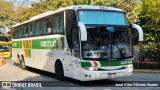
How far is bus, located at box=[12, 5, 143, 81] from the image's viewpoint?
43.2 feet

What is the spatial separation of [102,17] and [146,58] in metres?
15.2

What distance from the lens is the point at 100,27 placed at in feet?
44.3

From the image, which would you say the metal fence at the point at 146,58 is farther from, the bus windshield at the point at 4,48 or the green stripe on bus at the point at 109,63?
the bus windshield at the point at 4,48

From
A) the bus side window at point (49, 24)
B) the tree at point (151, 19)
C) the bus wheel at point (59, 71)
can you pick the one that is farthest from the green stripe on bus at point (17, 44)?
the tree at point (151, 19)

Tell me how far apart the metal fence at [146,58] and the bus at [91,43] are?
42.0 feet

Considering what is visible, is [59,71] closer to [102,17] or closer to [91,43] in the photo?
[91,43]

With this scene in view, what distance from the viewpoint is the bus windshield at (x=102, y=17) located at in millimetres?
13727

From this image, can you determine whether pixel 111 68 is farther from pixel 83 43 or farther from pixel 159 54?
pixel 159 54

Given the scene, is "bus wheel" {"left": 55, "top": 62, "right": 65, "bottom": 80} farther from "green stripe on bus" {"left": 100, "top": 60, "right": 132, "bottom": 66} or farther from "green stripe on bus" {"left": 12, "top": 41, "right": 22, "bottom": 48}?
"green stripe on bus" {"left": 12, "top": 41, "right": 22, "bottom": 48}

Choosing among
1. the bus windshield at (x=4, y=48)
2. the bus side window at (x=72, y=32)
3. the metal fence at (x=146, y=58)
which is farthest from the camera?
the bus windshield at (x=4, y=48)

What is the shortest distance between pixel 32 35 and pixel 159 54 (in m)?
12.1

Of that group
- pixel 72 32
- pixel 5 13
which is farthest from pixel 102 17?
pixel 5 13

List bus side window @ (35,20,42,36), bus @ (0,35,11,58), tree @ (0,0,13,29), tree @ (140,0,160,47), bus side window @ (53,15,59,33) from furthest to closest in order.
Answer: tree @ (0,0,13,29) < bus @ (0,35,11,58) < tree @ (140,0,160,47) < bus side window @ (35,20,42,36) < bus side window @ (53,15,59,33)

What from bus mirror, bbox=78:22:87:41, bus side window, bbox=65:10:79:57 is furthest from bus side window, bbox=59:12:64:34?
bus mirror, bbox=78:22:87:41
